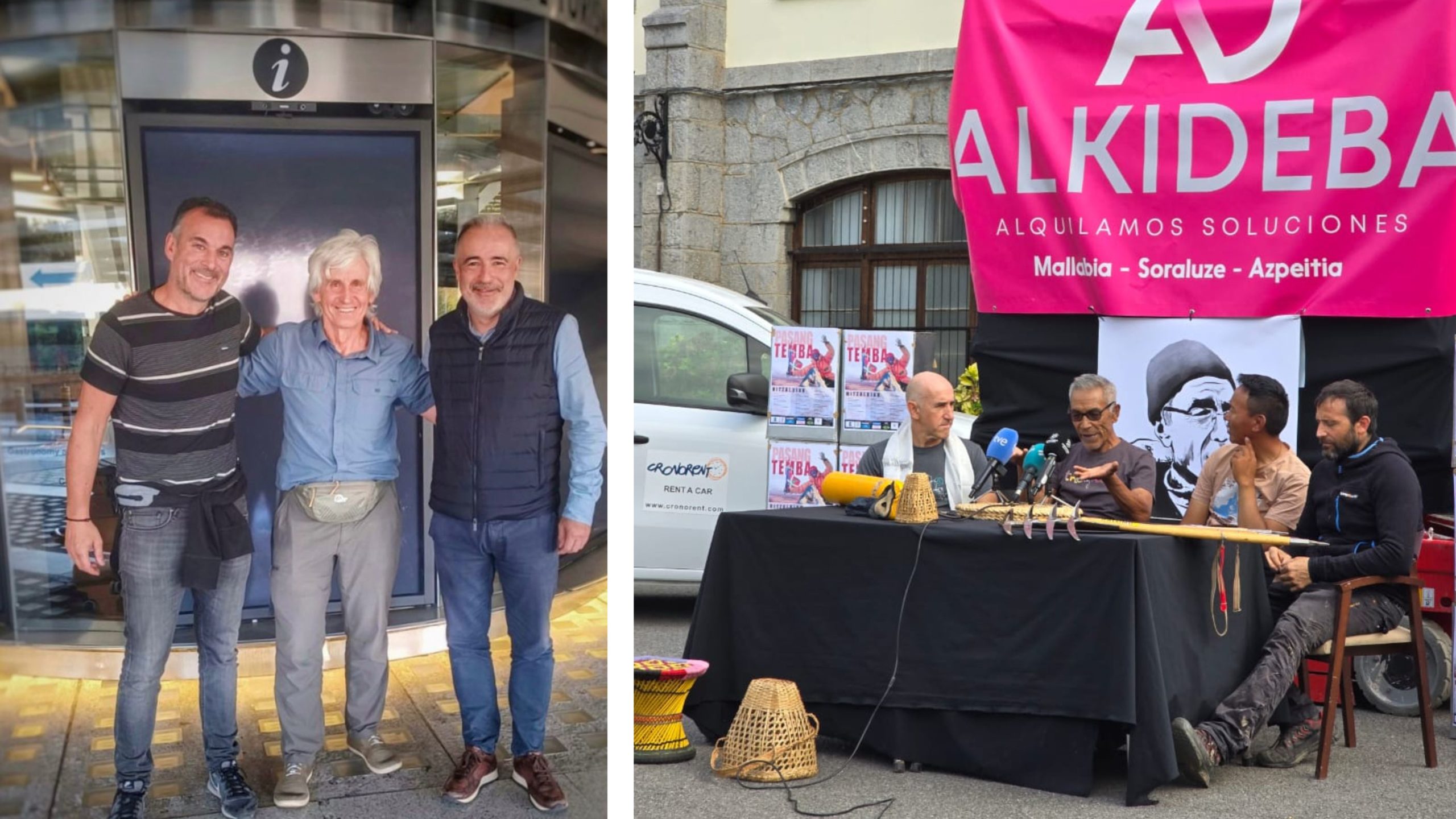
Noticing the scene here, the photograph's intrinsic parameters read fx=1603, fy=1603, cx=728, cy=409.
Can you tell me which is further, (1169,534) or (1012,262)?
(1012,262)

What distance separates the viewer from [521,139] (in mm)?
3426

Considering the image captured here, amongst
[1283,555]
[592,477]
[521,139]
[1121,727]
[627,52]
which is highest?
[627,52]

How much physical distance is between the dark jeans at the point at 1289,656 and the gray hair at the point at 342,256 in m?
3.48

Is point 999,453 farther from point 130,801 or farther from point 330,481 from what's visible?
point 130,801

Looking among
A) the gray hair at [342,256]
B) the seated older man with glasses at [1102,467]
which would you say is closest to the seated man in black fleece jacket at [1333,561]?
the seated older man with glasses at [1102,467]

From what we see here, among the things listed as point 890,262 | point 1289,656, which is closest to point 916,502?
point 1289,656

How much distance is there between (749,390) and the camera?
8445 mm

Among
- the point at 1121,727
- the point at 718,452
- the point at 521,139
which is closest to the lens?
the point at 521,139

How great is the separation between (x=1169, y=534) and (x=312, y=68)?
131 inches

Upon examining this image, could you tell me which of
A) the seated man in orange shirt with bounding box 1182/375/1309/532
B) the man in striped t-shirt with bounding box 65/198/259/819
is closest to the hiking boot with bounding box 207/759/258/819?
the man in striped t-shirt with bounding box 65/198/259/819

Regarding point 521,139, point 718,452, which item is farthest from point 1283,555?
point 521,139

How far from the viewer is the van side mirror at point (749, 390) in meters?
8.45

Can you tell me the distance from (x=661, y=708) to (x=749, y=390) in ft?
9.68

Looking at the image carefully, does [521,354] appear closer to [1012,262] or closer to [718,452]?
[1012,262]
